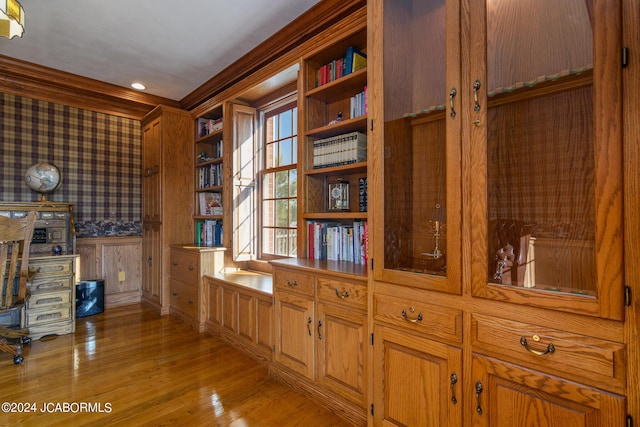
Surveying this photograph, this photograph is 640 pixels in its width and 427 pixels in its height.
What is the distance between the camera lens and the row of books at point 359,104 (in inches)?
86.6

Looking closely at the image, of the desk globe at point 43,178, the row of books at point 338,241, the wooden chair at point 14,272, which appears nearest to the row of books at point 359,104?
the row of books at point 338,241

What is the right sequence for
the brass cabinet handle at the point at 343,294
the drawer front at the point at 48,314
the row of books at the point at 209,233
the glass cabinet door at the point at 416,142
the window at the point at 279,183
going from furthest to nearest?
1. the row of books at the point at 209,233
2. the window at the point at 279,183
3. the drawer front at the point at 48,314
4. the brass cabinet handle at the point at 343,294
5. the glass cabinet door at the point at 416,142

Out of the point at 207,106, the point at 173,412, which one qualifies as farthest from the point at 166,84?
the point at 173,412

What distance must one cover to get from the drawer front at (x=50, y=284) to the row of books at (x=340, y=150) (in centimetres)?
288

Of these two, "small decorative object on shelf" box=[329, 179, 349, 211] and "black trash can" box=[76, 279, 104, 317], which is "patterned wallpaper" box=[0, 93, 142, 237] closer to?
"black trash can" box=[76, 279, 104, 317]

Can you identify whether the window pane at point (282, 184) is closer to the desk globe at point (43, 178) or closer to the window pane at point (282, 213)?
the window pane at point (282, 213)

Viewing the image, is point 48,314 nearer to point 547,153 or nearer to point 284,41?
point 284,41

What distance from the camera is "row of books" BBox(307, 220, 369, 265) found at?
2172 millimetres

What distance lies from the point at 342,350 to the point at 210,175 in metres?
2.76

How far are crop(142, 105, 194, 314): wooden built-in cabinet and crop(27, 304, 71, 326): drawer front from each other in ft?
2.95

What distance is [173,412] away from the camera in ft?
6.45

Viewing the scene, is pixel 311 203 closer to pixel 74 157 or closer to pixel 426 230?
pixel 426 230

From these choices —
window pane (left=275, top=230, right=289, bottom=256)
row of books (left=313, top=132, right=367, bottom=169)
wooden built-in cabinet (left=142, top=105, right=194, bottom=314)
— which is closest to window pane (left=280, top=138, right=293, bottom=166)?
window pane (left=275, top=230, right=289, bottom=256)

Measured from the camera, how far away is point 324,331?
2.00 meters
